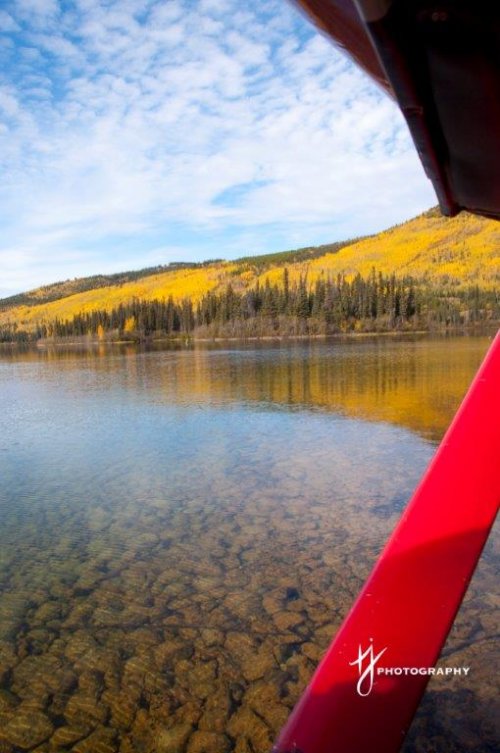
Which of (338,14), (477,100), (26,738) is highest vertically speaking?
(338,14)

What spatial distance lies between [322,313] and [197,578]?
8617 cm

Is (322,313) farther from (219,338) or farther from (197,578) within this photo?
(197,578)

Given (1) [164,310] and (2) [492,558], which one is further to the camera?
(1) [164,310]

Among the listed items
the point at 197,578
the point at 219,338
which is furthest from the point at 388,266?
the point at 197,578

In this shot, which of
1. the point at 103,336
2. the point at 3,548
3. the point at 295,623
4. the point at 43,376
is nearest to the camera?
the point at 295,623

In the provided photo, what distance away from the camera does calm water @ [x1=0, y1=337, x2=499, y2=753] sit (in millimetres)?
3707

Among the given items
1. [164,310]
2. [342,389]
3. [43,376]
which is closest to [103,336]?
[164,310]

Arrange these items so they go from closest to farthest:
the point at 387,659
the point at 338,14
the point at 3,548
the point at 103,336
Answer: the point at 338,14
the point at 387,659
the point at 3,548
the point at 103,336

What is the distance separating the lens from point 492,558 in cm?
575

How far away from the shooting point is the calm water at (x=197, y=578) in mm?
3707

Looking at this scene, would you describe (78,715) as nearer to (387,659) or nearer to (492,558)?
(387,659)

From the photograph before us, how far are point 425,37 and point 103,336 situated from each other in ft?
372

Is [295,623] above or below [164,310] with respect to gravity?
below

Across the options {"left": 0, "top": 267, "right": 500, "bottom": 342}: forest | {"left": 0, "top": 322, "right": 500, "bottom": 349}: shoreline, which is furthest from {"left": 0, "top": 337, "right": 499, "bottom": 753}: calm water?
{"left": 0, "top": 267, "right": 500, "bottom": 342}: forest
